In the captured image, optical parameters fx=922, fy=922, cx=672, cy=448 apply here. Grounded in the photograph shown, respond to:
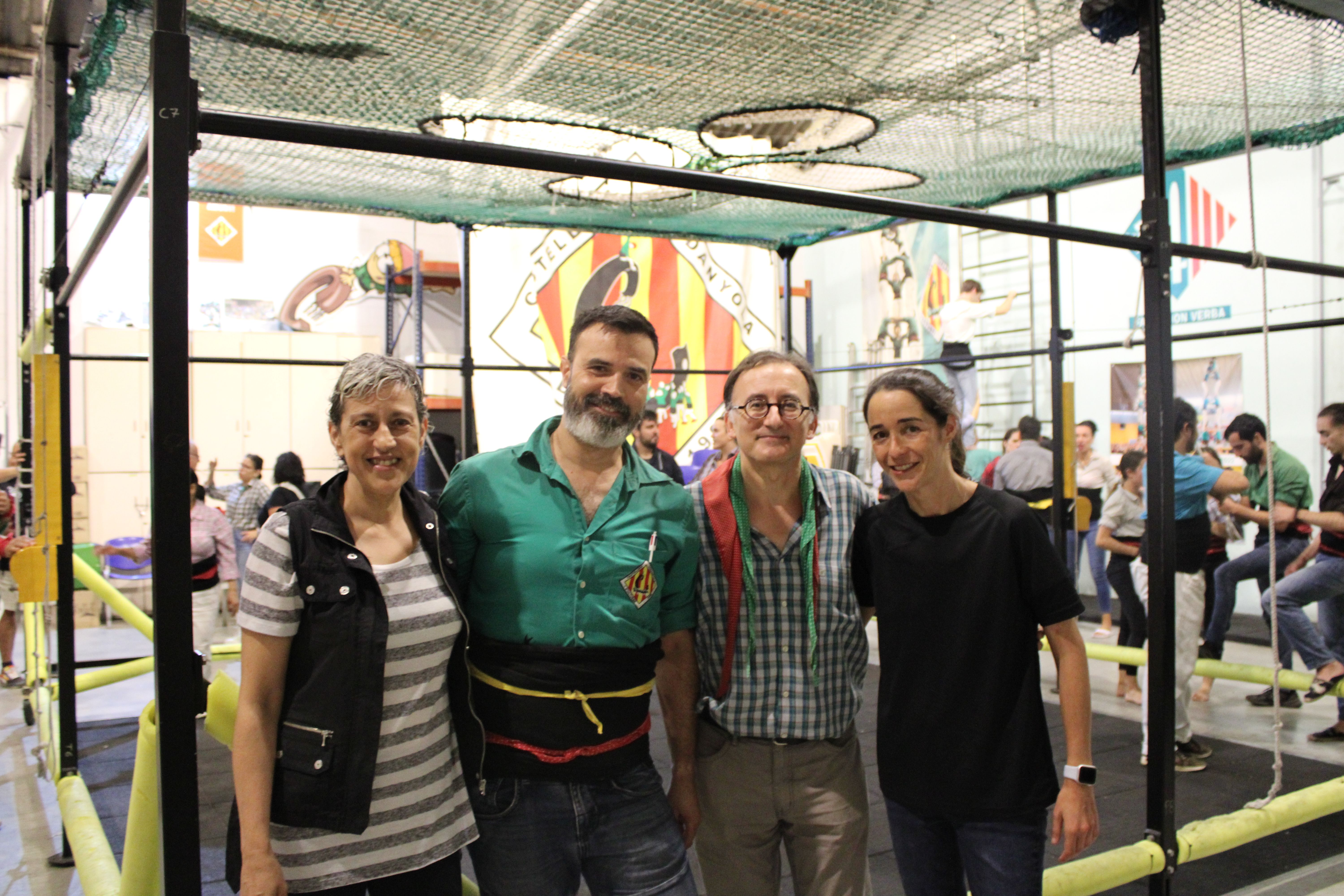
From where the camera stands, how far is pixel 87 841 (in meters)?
2.55

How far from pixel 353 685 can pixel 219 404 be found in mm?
8308

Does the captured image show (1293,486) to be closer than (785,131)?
No

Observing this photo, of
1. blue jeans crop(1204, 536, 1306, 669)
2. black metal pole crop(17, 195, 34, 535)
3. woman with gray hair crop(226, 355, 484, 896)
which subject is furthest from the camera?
blue jeans crop(1204, 536, 1306, 669)

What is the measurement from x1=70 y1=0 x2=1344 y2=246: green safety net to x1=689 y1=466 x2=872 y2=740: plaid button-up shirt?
1.54 meters

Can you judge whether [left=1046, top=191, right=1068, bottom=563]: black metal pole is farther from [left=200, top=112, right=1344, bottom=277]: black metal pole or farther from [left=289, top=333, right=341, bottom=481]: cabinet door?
[left=289, top=333, right=341, bottom=481]: cabinet door

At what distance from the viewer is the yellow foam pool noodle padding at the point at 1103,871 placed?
2.18 meters

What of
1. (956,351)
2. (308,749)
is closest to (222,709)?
(308,749)

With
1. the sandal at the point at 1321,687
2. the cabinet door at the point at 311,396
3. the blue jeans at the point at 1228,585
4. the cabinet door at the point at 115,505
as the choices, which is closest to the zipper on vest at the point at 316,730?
the sandal at the point at 1321,687

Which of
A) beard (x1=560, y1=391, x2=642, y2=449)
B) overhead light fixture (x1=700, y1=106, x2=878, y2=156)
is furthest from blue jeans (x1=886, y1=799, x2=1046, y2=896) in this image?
overhead light fixture (x1=700, y1=106, x2=878, y2=156)

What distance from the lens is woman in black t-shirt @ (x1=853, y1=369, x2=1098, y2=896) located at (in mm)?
1677

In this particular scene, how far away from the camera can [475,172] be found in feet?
13.4

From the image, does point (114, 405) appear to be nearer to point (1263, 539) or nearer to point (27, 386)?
point (27, 386)

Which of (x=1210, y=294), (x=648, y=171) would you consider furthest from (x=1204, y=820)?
(x=1210, y=294)

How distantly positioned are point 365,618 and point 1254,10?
9.75ft
